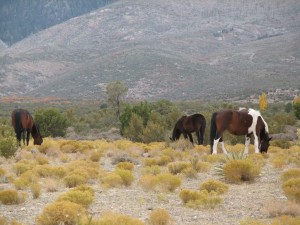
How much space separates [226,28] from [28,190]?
193 m

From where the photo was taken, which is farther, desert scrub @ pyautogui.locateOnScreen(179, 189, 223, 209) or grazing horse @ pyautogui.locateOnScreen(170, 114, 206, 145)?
grazing horse @ pyautogui.locateOnScreen(170, 114, 206, 145)

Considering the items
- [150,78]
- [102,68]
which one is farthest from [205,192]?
[102,68]

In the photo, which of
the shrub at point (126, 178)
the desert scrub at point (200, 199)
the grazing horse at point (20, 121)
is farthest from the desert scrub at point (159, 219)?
the grazing horse at point (20, 121)

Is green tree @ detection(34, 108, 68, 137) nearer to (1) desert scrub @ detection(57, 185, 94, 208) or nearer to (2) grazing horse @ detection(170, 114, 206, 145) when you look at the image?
(2) grazing horse @ detection(170, 114, 206, 145)

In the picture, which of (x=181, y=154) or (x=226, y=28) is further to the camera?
(x=226, y=28)

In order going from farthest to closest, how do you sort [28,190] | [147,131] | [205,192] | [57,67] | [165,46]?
[165,46], [57,67], [147,131], [28,190], [205,192]

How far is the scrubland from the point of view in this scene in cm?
934

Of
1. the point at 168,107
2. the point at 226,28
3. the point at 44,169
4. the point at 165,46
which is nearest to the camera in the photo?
the point at 44,169

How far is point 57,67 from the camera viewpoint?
147 metres

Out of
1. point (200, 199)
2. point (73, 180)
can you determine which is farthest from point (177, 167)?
point (200, 199)

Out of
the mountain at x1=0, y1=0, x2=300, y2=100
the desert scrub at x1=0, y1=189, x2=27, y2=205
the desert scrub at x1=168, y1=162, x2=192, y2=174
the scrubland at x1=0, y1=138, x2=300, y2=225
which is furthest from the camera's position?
the mountain at x1=0, y1=0, x2=300, y2=100

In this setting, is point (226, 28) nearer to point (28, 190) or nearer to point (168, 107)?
point (168, 107)

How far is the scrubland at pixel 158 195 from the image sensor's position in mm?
9344

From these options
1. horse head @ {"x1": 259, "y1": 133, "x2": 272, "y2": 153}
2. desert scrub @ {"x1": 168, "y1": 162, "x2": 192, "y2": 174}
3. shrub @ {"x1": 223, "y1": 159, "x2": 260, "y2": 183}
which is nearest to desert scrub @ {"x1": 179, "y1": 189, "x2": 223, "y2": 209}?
shrub @ {"x1": 223, "y1": 159, "x2": 260, "y2": 183}
